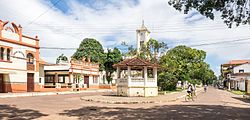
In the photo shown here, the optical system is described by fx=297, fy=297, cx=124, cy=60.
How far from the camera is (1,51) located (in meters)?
35.2

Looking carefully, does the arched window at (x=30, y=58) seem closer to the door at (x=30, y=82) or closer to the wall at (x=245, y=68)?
the door at (x=30, y=82)

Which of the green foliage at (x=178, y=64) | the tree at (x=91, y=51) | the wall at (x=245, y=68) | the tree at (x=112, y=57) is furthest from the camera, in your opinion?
the wall at (x=245, y=68)

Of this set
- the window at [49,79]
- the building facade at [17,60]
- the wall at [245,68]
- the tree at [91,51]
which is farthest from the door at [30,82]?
the wall at [245,68]

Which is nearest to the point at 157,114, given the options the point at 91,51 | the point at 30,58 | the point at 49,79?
the point at 30,58

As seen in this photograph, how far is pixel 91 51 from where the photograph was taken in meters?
72.4

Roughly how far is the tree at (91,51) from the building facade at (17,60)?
29623mm

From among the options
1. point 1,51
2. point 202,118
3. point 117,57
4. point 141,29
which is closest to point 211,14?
point 202,118

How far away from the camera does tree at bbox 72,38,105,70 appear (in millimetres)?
71062

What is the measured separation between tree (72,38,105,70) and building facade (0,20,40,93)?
1166 inches

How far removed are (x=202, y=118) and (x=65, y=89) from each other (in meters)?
37.0

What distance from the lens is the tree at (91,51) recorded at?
71.1 metres

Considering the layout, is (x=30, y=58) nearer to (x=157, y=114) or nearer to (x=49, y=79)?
(x=49, y=79)

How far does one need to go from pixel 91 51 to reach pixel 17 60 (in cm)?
3536

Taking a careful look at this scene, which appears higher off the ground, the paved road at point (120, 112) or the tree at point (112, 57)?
the tree at point (112, 57)
